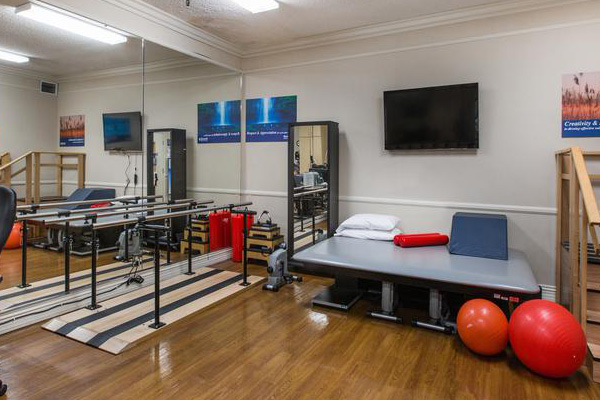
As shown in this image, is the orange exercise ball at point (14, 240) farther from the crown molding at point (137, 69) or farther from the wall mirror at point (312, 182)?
the wall mirror at point (312, 182)

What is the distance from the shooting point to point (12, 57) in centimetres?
313

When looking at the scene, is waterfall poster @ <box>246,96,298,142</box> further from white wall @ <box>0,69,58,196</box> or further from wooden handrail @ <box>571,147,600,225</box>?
wooden handrail @ <box>571,147,600,225</box>

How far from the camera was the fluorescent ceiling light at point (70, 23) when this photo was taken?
3121mm

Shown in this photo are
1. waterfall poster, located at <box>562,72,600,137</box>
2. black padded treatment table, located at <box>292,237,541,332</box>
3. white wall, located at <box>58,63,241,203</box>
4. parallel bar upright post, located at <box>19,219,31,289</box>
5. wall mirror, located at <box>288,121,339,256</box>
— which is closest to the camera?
black padded treatment table, located at <box>292,237,541,332</box>

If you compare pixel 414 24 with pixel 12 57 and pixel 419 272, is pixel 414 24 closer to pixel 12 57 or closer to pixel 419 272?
pixel 419 272

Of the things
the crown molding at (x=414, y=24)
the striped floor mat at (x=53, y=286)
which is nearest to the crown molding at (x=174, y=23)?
the crown molding at (x=414, y=24)

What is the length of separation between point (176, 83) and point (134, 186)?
1412mm

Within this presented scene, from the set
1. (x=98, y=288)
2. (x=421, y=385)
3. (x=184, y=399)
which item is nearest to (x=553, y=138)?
(x=421, y=385)

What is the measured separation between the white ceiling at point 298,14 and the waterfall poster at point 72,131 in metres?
1.42

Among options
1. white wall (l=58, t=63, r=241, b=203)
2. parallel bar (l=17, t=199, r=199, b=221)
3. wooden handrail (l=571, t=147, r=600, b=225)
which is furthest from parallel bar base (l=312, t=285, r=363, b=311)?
white wall (l=58, t=63, r=241, b=203)

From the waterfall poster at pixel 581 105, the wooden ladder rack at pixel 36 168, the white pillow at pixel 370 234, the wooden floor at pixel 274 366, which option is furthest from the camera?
the white pillow at pixel 370 234

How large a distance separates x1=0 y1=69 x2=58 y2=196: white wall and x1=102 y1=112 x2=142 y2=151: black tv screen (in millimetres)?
491

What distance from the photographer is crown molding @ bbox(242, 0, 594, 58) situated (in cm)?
375

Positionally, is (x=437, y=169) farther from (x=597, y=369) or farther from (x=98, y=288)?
(x=98, y=288)
